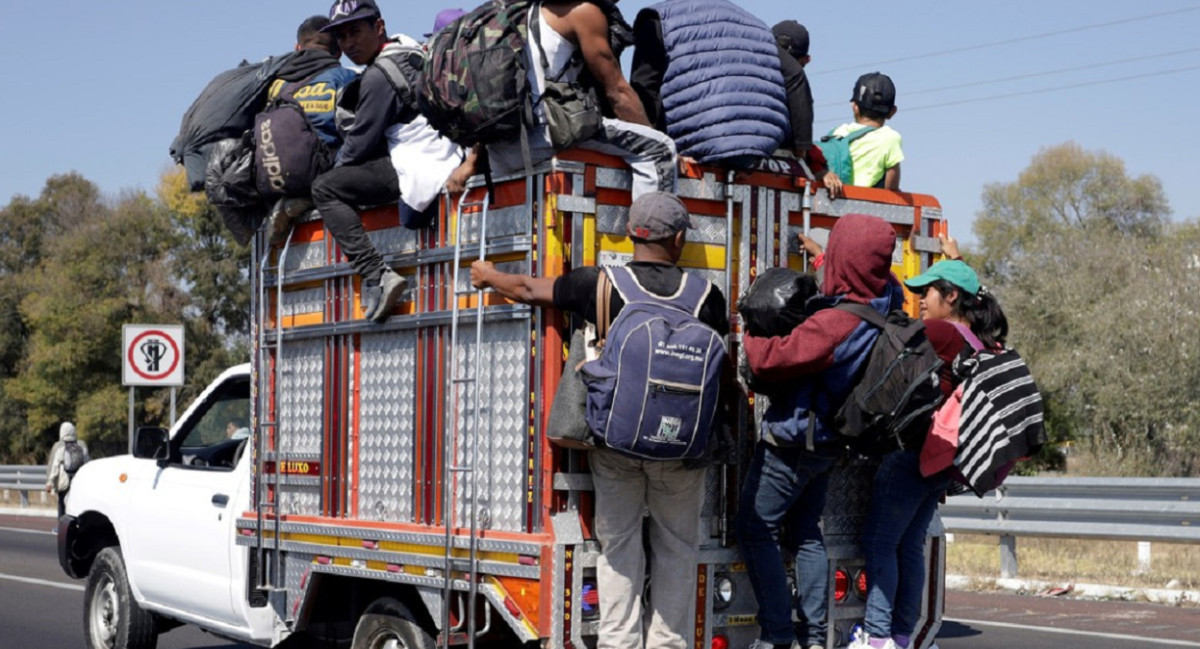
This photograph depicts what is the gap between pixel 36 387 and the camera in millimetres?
52594

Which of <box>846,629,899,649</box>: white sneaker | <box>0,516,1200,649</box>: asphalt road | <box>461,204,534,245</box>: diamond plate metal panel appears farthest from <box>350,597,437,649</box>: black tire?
<box>0,516,1200,649</box>: asphalt road

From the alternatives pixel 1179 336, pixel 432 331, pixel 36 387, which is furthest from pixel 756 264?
pixel 36 387

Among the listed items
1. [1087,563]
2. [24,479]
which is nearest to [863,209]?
[1087,563]

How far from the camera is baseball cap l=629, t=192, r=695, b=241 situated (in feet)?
18.9

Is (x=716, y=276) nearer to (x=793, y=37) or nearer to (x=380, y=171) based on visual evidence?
(x=380, y=171)

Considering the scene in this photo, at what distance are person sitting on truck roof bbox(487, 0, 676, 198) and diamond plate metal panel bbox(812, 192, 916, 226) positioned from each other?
910 millimetres

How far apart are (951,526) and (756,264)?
9921 mm

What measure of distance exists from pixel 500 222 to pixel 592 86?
660mm

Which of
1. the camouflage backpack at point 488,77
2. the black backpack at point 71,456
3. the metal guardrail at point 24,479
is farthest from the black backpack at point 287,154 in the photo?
the metal guardrail at point 24,479

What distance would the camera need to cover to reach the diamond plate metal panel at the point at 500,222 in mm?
5977

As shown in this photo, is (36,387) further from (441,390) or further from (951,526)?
(441,390)

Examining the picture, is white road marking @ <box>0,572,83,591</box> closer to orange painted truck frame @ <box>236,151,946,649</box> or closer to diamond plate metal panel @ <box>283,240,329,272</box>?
orange painted truck frame @ <box>236,151,946,649</box>

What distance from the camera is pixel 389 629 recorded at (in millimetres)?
6648

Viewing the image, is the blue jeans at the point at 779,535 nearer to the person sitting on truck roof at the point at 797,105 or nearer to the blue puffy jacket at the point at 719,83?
the blue puffy jacket at the point at 719,83
